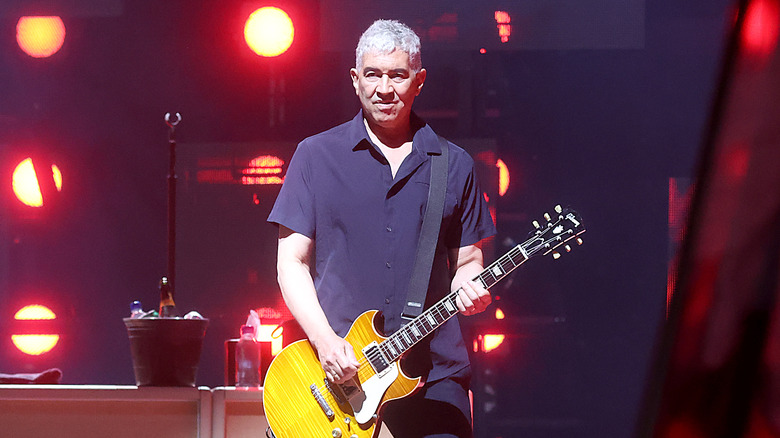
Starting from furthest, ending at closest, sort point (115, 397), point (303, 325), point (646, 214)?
1. point (646, 214)
2. point (115, 397)
3. point (303, 325)

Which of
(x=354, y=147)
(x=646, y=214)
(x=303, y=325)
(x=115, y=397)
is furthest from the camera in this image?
(x=646, y=214)

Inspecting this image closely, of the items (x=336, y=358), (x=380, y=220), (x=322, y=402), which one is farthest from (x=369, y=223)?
(x=322, y=402)

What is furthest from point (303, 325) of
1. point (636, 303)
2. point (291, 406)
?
point (636, 303)

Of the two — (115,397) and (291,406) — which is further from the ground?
(115,397)

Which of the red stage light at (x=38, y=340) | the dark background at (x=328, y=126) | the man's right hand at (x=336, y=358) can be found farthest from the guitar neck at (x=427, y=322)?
the red stage light at (x=38, y=340)

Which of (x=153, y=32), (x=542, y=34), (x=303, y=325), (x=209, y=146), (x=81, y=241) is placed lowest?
(x=303, y=325)

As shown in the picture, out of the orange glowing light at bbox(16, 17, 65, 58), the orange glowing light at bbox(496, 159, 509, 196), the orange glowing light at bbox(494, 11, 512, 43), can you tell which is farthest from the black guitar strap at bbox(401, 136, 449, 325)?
the orange glowing light at bbox(16, 17, 65, 58)

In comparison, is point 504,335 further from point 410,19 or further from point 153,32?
point 153,32

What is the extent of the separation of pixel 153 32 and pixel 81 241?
3.59 ft

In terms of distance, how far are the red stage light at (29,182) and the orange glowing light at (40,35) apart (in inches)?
21.5

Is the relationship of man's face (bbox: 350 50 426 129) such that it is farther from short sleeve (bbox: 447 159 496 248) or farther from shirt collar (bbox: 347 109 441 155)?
short sleeve (bbox: 447 159 496 248)

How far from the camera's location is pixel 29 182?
13.7 feet

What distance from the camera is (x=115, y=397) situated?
2830mm

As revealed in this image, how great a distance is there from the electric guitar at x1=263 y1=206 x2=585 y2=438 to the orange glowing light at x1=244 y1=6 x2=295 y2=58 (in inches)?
86.3
